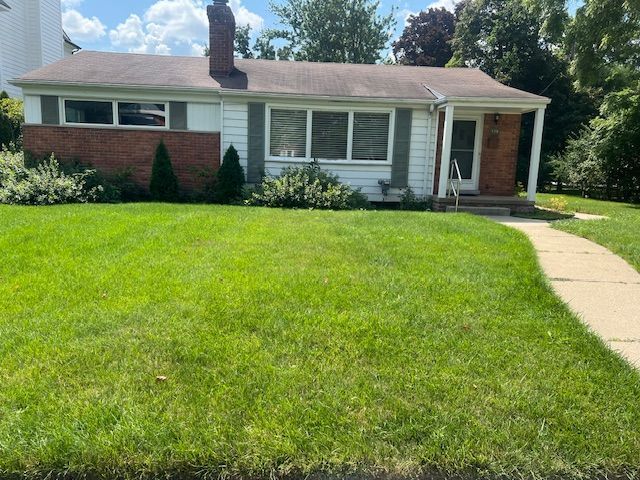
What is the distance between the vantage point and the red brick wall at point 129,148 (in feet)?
39.5

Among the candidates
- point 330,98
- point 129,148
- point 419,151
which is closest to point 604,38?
point 419,151

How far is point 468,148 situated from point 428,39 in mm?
25288

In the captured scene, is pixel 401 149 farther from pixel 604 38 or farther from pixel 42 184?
pixel 604 38

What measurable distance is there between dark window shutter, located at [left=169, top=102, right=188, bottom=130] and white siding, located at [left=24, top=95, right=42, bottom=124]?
3.08m

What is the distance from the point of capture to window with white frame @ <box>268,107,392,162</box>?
40.5 feet

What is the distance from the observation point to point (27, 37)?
72.5 feet

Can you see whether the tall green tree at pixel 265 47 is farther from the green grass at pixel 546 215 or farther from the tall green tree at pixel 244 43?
the green grass at pixel 546 215

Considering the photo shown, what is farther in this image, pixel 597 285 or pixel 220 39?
pixel 220 39

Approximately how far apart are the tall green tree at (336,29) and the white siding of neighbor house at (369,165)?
952 inches

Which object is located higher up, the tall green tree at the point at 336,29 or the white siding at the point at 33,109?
the tall green tree at the point at 336,29

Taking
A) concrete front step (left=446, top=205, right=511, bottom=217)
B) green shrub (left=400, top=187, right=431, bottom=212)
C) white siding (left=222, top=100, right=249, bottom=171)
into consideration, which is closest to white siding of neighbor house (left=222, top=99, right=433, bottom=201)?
white siding (left=222, top=100, right=249, bottom=171)

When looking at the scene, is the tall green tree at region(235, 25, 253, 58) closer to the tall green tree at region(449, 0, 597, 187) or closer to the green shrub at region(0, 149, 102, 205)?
the tall green tree at region(449, 0, 597, 187)

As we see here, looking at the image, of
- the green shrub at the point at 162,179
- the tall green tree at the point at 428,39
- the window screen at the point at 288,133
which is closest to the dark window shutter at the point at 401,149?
the window screen at the point at 288,133

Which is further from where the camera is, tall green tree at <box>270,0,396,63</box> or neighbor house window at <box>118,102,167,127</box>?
tall green tree at <box>270,0,396,63</box>
